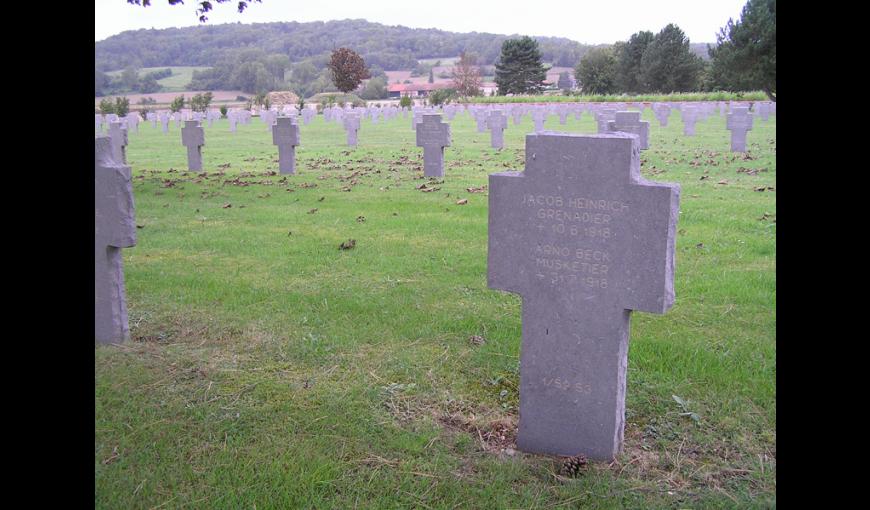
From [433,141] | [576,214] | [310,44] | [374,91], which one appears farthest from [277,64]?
[576,214]

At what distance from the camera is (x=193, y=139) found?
16.6m

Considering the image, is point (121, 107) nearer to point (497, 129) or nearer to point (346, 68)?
point (497, 129)

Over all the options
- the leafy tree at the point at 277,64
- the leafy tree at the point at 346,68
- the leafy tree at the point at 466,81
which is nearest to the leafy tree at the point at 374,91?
the leafy tree at the point at 466,81

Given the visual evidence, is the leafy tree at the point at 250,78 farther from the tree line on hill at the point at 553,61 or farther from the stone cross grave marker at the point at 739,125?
the stone cross grave marker at the point at 739,125

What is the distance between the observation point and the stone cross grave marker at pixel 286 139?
1564 cm

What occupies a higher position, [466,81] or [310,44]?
[310,44]

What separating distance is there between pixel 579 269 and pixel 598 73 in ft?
243

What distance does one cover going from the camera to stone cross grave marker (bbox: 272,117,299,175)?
15.6m

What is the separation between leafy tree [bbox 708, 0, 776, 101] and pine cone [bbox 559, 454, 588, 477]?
30203 mm

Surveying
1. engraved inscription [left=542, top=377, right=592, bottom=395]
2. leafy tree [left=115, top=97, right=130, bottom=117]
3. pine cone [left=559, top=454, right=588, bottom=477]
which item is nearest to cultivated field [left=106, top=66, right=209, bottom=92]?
leafy tree [left=115, top=97, right=130, bottom=117]

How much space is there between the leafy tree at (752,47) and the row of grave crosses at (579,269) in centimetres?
2997

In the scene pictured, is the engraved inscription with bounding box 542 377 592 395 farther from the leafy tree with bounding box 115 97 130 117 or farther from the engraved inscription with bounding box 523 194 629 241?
the leafy tree with bounding box 115 97 130 117

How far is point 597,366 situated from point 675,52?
224ft

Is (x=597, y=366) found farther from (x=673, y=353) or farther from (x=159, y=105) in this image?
(x=159, y=105)
